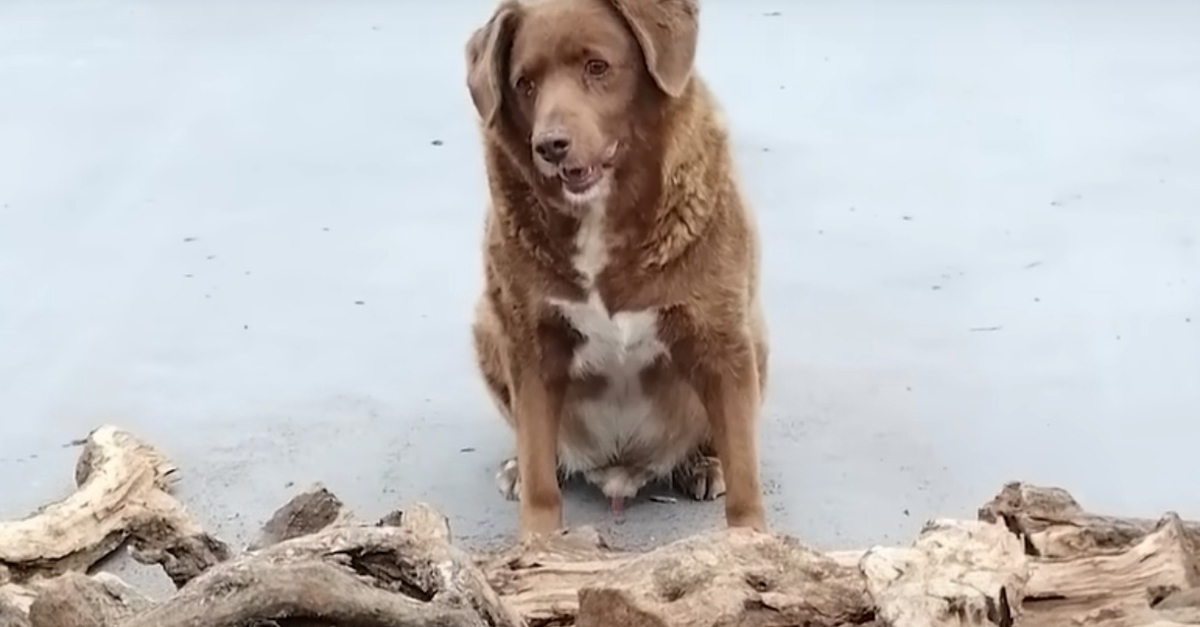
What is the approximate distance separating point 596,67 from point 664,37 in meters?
0.09

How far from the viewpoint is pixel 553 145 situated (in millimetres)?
2217

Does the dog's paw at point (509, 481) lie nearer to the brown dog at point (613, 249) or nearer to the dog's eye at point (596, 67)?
the brown dog at point (613, 249)

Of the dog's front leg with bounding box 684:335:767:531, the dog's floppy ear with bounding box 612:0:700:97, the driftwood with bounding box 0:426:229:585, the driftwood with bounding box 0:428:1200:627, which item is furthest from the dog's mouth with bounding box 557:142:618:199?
the driftwood with bounding box 0:426:229:585

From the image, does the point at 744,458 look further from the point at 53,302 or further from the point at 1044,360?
the point at 53,302

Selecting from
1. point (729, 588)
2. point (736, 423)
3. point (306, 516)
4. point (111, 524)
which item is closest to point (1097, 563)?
point (729, 588)

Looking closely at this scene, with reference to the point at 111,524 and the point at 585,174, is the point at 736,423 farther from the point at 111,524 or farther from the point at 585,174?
the point at 111,524

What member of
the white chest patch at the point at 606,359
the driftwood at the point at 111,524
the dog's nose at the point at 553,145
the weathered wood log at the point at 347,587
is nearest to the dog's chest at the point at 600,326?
the white chest patch at the point at 606,359

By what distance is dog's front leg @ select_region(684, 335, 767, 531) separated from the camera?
246 cm

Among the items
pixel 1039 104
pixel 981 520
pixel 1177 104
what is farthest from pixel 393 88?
pixel 981 520

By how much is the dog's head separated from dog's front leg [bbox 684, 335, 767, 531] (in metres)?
0.32

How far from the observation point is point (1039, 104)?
4016 mm

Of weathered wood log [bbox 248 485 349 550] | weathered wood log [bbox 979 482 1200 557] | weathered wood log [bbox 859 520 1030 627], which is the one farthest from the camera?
weathered wood log [bbox 248 485 349 550]

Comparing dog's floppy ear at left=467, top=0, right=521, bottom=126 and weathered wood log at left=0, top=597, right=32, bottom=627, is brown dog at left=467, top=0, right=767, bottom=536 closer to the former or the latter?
dog's floppy ear at left=467, top=0, right=521, bottom=126

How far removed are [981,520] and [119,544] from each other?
3.71 ft
